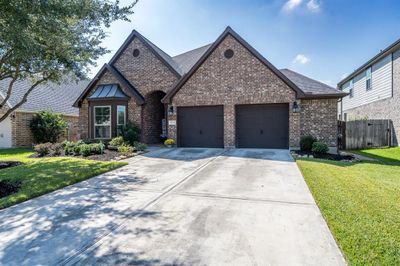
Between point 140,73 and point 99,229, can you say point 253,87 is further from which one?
point 99,229

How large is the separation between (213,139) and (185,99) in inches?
112

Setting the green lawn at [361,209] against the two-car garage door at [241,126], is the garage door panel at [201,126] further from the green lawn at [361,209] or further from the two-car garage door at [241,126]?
the green lawn at [361,209]

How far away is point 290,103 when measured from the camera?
12547mm

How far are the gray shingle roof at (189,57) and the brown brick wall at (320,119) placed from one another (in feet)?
28.3

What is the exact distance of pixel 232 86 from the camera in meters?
13.3

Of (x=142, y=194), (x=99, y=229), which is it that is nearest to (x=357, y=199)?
(x=142, y=194)

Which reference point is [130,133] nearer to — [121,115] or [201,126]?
[121,115]

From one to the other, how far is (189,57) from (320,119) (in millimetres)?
11264

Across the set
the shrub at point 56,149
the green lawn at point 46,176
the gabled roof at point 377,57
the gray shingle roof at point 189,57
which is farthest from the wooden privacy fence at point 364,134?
the shrub at point 56,149

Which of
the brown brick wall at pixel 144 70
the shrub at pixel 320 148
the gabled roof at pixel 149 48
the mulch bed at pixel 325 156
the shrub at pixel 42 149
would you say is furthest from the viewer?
the brown brick wall at pixel 144 70

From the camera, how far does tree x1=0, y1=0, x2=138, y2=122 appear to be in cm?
551

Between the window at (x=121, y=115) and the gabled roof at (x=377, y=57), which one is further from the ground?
the gabled roof at (x=377, y=57)

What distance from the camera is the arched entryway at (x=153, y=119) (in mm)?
16119

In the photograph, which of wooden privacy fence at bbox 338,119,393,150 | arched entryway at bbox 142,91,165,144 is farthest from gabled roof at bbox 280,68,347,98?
arched entryway at bbox 142,91,165,144
